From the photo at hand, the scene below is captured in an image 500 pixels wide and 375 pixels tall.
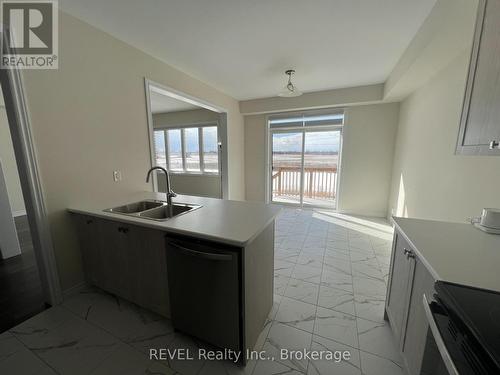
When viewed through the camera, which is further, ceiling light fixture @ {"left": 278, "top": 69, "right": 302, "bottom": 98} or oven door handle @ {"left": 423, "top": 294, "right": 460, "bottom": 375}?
ceiling light fixture @ {"left": 278, "top": 69, "right": 302, "bottom": 98}

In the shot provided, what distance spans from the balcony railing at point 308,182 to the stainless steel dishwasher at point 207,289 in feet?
13.4

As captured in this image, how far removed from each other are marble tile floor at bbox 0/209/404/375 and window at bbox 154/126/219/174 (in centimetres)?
394

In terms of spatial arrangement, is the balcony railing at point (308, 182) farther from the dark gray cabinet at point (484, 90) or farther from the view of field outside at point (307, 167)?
the dark gray cabinet at point (484, 90)

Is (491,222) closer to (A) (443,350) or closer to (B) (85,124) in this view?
(A) (443,350)

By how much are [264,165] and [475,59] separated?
408 centimetres

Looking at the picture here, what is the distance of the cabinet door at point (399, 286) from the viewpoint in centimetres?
124

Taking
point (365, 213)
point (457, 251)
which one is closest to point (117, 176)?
point (457, 251)

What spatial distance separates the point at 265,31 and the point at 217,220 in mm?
1968

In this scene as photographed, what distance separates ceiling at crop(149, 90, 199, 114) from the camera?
14.3ft

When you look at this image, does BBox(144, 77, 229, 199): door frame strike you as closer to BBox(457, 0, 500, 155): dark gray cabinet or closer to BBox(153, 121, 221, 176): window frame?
BBox(153, 121, 221, 176): window frame

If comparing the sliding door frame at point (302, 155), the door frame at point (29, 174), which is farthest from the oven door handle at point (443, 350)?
the sliding door frame at point (302, 155)

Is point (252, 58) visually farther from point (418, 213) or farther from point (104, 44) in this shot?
point (418, 213)

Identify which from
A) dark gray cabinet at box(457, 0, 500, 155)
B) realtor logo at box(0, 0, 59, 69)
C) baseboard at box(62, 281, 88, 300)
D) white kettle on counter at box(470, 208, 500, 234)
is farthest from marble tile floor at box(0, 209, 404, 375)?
realtor logo at box(0, 0, 59, 69)

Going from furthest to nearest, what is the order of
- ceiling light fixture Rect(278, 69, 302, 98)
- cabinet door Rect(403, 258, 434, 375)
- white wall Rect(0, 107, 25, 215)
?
white wall Rect(0, 107, 25, 215) → ceiling light fixture Rect(278, 69, 302, 98) → cabinet door Rect(403, 258, 434, 375)
